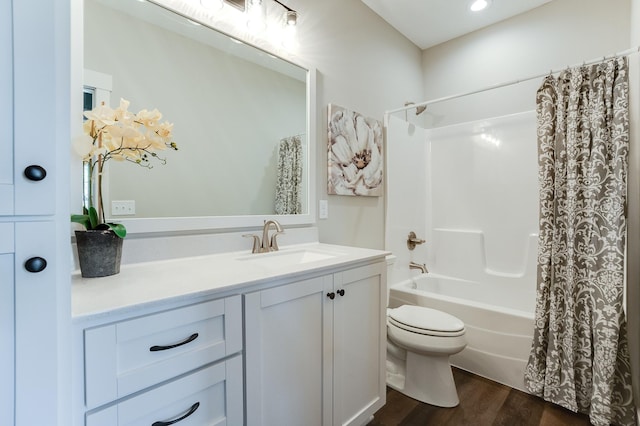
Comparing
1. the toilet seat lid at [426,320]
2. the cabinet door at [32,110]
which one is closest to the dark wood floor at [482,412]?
the toilet seat lid at [426,320]

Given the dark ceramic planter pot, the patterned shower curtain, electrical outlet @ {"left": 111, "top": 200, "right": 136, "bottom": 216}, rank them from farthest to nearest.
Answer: the patterned shower curtain, electrical outlet @ {"left": 111, "top": 200, "right": 136, "bottom": 216}, the dark ceramic planter pot

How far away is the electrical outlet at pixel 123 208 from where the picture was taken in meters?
1.16

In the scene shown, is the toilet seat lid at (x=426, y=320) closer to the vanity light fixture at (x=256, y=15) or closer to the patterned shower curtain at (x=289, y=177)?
the patterned shower curtain at (x=289, y=177)

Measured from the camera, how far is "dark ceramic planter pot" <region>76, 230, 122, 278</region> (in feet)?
3.16

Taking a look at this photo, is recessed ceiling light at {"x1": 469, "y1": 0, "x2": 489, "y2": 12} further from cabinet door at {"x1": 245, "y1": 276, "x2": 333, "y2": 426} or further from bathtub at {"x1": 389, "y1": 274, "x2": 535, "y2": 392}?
cabinet door at {"x1": 245, "y1": 276, "x2": 333, "y2": 426}

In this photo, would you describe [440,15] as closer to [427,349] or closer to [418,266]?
[418,266]

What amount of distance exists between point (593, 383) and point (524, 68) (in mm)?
2262

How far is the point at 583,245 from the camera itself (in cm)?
166

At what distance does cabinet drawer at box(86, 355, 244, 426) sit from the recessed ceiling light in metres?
2.81

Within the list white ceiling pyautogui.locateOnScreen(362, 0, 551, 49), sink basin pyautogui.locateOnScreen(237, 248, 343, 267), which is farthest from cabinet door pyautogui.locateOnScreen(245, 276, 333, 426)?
white ceiling pyautogui.locateOnScreen(362, 0, 551, 49)

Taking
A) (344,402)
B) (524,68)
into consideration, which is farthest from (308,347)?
(524,68)

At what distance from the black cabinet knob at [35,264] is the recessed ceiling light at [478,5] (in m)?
2.90

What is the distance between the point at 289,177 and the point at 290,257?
1.57 ft

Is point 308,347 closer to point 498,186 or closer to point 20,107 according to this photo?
point 20,107
